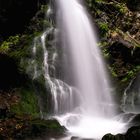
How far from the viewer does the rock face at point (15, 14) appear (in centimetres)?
2373

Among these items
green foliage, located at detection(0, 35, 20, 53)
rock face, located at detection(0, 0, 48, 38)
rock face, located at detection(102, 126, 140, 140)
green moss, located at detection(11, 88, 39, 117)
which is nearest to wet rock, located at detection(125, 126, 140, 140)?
rock face, located at detection(102, 126, 140, 140)

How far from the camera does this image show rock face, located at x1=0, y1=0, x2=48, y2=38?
23734 mm

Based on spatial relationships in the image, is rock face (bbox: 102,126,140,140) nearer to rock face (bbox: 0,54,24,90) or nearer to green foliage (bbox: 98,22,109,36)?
rock face (bbox: 0,54,24,90)

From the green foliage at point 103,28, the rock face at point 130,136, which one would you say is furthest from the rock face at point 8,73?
the green foliage at point 103,28

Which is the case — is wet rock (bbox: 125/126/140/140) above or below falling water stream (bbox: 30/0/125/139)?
below

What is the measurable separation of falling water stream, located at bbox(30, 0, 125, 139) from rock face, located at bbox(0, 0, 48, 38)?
5.41 ft

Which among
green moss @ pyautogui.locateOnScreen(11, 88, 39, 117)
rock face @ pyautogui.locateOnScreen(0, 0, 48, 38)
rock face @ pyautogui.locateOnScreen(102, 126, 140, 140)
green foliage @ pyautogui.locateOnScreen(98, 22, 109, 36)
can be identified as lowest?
rock face @ pyautogui.locateOnScreen(102, 126, 140, 140)

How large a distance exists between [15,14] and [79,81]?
6254 millimetres

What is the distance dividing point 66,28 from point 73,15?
133 centimetres

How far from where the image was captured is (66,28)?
23.7 m

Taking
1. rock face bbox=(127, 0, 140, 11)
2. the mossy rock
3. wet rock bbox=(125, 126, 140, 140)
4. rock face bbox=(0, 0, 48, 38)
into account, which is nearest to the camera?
wet rock bbox=(125, 126, 140, 140)

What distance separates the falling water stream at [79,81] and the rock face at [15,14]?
1649mm

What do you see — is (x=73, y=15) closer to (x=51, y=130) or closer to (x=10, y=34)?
(x=10, y=34)

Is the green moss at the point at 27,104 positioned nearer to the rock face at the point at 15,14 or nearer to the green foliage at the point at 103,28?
the rock face at the point at 15,14
